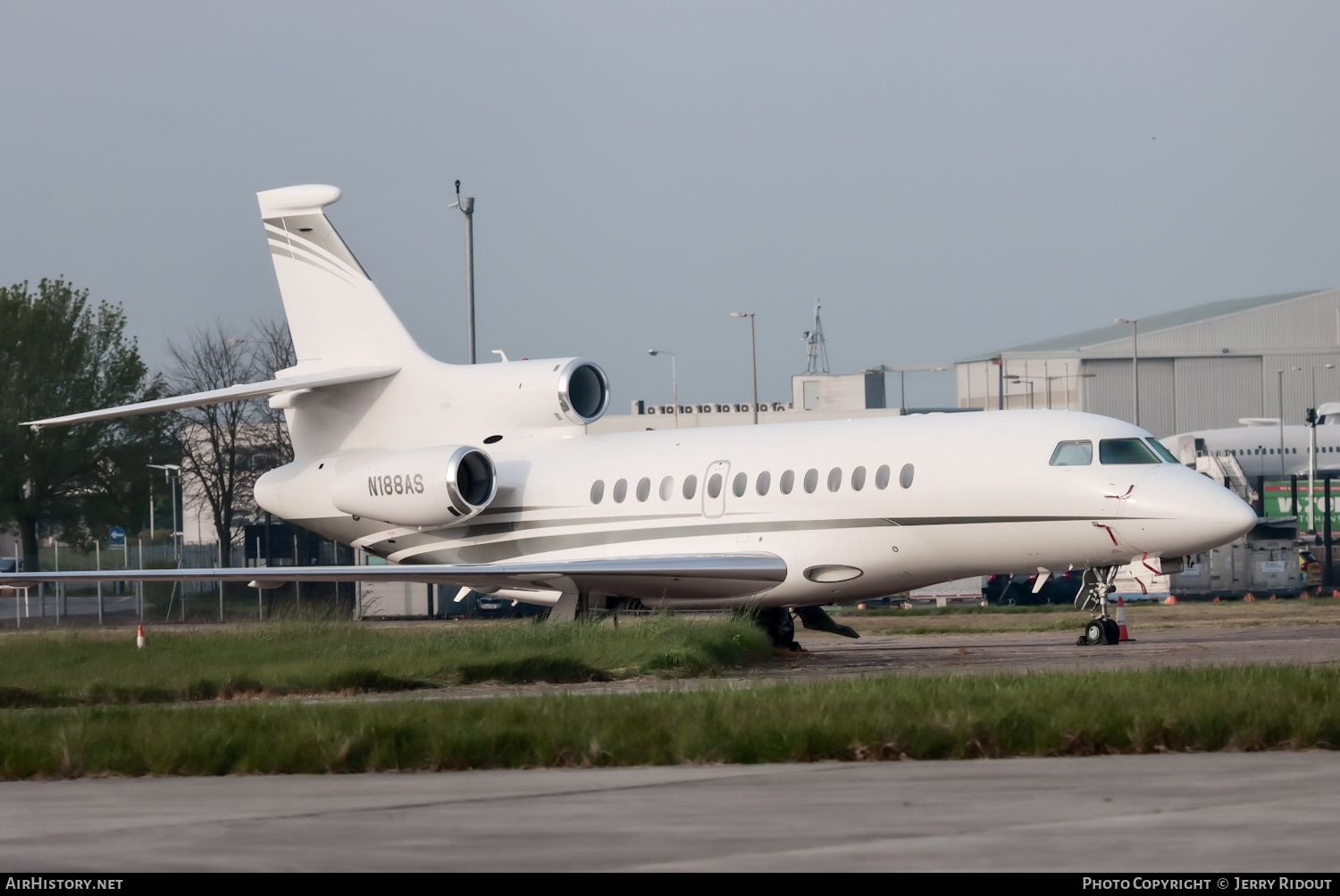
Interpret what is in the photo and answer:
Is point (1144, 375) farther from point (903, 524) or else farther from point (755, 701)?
point (755, 701)

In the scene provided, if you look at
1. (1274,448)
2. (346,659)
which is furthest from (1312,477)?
(346,659)

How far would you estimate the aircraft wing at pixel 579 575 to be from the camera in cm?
2133

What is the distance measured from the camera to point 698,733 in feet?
30.8

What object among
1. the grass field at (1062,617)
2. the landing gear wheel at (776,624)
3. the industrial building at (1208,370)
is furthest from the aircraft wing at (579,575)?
the industrial building at (1208,370)

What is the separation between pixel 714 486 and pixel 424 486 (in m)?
4.49

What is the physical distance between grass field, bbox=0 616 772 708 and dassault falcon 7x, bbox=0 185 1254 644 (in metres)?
1.55

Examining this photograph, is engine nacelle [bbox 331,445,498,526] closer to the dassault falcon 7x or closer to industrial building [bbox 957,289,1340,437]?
the dassault falcon 7x

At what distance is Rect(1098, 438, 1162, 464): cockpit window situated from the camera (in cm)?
2048

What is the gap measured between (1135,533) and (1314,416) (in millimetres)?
55582

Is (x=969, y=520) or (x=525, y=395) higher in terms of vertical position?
(x=525, y=395)

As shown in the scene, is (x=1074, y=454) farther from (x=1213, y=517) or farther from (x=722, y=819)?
(x=722, y=819)

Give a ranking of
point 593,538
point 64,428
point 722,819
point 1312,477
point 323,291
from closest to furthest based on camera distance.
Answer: point 722,819 < point 593,538 < point 323,291 < point 64,428 < point 1312,477

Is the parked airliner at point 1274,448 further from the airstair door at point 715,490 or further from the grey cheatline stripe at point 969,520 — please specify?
the grey cheatline stripe at point 969,520

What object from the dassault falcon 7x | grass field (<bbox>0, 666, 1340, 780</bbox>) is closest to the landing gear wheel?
the dassault falcon 7x
